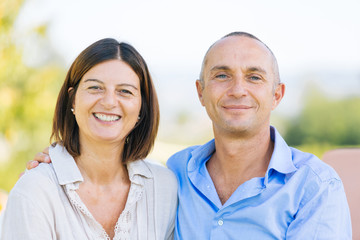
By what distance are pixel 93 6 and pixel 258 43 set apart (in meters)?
9.55

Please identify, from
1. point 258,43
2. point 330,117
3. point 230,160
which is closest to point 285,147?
point 230,160

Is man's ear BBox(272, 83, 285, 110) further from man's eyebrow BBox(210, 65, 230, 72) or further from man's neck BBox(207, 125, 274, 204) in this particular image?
man's eyebrow BBox(210, 65, 230, 72)

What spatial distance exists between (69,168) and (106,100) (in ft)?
1.26

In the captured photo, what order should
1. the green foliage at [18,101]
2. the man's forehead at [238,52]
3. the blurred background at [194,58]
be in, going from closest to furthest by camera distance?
the man's forehead at [238,52] < the green foliage at [18,101] < the blurred background at [194,58]

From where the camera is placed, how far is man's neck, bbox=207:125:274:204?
7.47 ft

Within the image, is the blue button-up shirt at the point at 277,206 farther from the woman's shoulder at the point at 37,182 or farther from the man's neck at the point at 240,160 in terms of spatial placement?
the woman's shoulder at the point at 37,182

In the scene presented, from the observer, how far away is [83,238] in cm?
203

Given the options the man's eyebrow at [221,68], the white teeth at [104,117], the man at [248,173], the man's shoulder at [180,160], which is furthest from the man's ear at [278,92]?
the white teeth at [104,117]

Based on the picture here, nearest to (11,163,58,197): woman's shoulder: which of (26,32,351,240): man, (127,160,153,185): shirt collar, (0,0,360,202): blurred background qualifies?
(26,32,351,240): man

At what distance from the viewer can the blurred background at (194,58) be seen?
331 inches

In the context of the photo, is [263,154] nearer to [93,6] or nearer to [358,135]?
[358,135]

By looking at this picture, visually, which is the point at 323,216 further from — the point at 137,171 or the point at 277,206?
the point at 137,171

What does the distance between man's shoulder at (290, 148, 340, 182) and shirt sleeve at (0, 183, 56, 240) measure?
121cm

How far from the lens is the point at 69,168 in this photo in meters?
2.14
